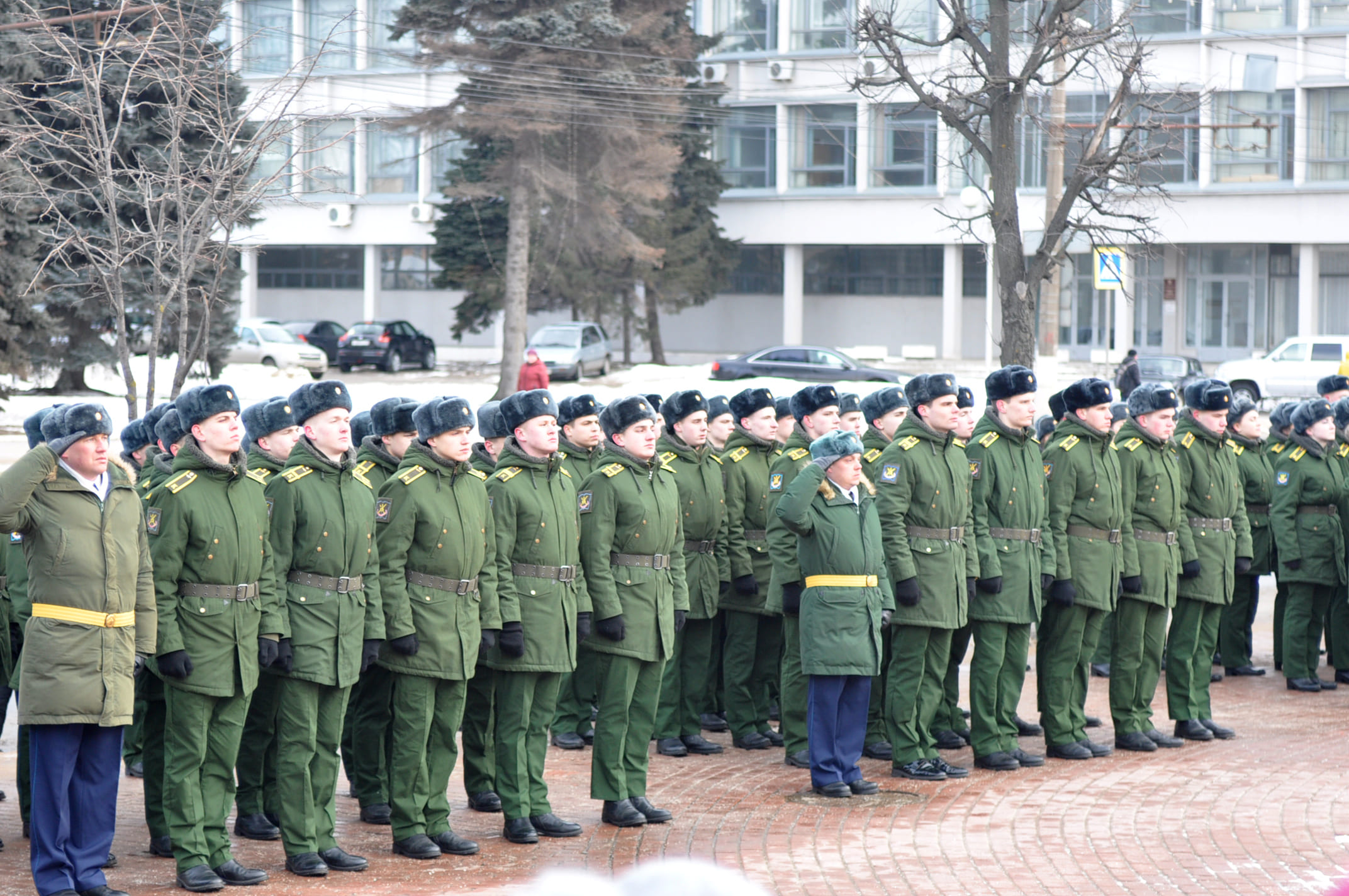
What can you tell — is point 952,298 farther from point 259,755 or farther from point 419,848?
point 419,848

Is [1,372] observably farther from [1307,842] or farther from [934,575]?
[1307,842]

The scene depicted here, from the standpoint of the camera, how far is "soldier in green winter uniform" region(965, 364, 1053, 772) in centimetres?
952

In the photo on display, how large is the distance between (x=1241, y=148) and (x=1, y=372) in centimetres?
3307

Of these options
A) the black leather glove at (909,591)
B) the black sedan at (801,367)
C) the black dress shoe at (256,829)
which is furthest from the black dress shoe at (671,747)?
the black sedan at (801,367)

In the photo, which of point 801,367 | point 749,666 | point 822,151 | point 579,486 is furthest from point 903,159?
point 579,486

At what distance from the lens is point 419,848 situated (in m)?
7.38

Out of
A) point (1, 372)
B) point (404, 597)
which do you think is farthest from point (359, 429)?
point (1, 372)

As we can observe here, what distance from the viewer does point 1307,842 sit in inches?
305

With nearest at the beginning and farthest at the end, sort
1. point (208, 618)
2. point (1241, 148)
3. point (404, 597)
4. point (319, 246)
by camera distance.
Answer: point (208, 618)
point (404, 597)
point (1241, 148)
point (319, 246)

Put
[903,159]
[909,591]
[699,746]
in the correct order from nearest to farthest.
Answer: [909,591] < [699,746] < [903,159]

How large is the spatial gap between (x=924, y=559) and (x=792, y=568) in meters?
0.73

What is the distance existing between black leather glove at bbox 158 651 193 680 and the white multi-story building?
116 feet

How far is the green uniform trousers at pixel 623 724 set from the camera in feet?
26.3

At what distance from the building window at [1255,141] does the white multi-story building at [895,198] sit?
2.0 inches
